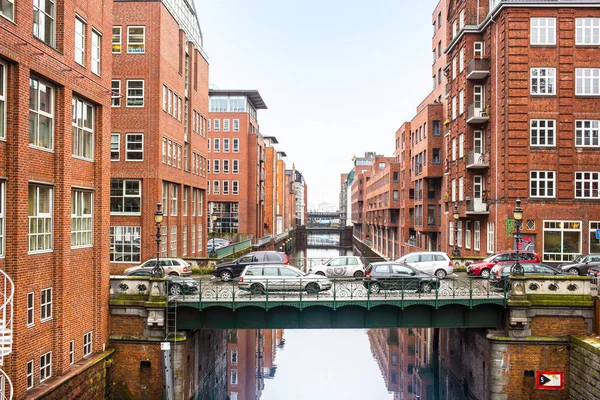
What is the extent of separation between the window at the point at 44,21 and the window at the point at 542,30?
2947 centimetres

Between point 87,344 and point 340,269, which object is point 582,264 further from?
point 87,344

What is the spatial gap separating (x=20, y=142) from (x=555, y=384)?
21693mm

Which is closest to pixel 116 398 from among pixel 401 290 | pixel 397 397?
pixel 401 290

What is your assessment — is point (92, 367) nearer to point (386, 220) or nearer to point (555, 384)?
point (555, 384)

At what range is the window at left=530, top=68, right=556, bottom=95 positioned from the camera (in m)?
35.3

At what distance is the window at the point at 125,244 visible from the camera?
35812 millimetres

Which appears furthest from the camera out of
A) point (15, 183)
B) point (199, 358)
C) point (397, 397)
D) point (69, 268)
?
point (397, 397)

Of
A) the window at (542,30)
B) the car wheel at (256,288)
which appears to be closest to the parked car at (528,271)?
the car wheel at (256,288)

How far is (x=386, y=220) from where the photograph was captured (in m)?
77.4

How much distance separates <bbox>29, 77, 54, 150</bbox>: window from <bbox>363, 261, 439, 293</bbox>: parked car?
13.6 m

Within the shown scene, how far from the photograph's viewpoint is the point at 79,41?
67.6ft

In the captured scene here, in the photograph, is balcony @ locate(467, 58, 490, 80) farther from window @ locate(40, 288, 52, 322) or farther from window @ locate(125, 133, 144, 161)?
window @ locate(40, 288, 52, 322)

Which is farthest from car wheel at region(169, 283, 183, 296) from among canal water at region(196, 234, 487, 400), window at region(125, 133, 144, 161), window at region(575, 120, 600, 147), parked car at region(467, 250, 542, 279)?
window at region(575, 120, 600, 147)

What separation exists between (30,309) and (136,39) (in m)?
23.8
